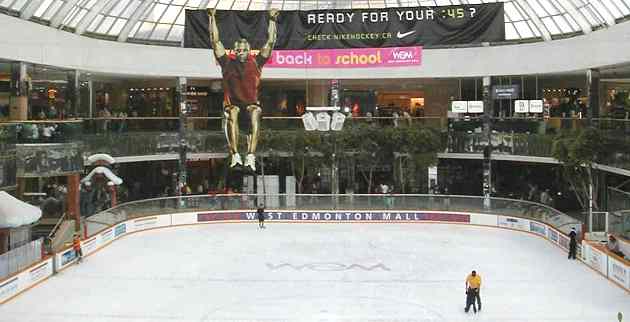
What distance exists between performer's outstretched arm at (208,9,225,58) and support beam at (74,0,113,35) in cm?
536

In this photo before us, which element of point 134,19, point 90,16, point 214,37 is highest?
point 134,19

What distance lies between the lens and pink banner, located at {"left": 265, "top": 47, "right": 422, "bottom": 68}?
42.6m

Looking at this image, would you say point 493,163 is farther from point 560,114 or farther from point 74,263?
point 74,263

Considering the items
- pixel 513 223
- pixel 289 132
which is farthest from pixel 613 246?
pixel 289 132

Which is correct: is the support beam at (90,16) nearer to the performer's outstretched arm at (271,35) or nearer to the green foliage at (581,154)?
the performer's outstretched arm at (271,35)

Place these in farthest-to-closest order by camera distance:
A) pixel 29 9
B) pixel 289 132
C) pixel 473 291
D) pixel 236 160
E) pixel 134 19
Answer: pixel 289 132 < pixel 134 19 < pixel 236 160 < pixel 29 9 < pixel 473 291

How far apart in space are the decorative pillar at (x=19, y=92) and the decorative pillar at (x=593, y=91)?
28.5 metres

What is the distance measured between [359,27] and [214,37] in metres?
8.07

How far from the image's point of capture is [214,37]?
129ft

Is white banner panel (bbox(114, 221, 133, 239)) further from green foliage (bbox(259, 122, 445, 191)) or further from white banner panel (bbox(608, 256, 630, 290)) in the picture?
white banner panel (bbox(608, 256, 630, 290))

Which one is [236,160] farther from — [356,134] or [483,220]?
[483,220]

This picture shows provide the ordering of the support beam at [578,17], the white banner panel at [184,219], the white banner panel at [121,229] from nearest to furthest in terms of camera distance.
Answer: the white banner panel at [121,229] → the support beam at [578,17] → the white banner panel at [184,219]

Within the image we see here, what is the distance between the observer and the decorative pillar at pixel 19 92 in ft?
111

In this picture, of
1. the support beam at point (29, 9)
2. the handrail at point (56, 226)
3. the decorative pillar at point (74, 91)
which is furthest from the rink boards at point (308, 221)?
the support beam at point (29, 9)
